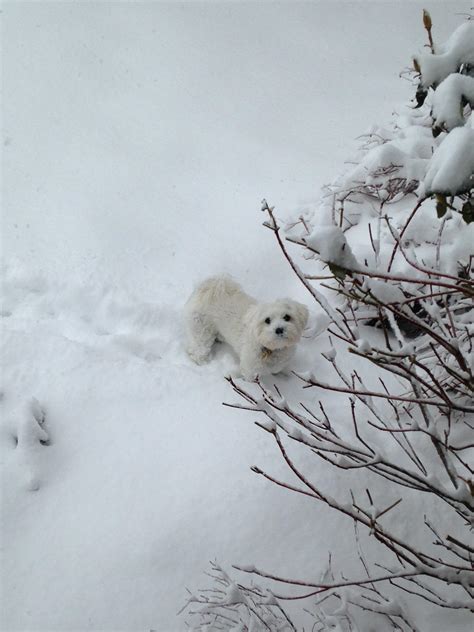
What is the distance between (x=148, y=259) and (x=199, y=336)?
54.7 inches

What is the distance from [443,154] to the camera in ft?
3.02

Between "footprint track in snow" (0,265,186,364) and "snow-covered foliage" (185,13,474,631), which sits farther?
"footprint track in snow" (0,265,186,364)

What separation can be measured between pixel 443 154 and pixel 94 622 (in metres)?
2.57

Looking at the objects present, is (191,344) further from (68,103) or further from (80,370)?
(68,103)

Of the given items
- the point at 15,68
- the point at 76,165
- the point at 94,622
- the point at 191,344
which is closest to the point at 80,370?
the point at 191,344

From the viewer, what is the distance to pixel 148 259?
4.50 m

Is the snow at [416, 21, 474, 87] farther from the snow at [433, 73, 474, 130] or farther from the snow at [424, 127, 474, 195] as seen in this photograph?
the snow at [424, 127, 474, 195]

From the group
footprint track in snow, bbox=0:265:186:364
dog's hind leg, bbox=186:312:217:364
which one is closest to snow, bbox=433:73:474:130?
dog's hind leg, bbox=186:312:217:364

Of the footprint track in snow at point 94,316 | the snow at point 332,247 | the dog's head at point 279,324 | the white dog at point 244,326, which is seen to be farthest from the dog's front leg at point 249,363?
the snow at point 332,247

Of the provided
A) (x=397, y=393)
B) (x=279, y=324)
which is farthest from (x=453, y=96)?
(x=397, y=393)

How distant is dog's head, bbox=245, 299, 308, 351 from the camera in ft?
10.1

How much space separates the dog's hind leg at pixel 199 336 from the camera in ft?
11.6

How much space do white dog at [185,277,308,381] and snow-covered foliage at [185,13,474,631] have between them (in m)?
0.30

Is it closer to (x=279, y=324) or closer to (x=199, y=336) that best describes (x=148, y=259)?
(x=199, y=336)
